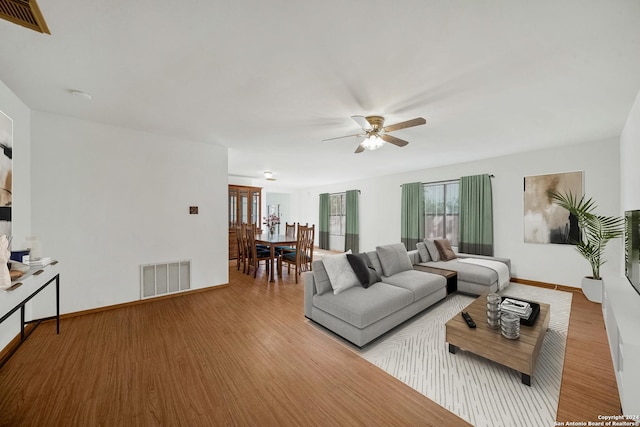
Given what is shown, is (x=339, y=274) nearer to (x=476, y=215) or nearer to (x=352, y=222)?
(x=476, y=215)

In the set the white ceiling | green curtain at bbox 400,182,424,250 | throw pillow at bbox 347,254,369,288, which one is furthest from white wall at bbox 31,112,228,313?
green curtain at bbox 400,182,424,250

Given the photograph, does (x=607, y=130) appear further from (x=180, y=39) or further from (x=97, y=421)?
(x=97, y=421)

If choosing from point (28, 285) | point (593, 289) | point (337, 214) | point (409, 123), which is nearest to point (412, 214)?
point (337, 214)

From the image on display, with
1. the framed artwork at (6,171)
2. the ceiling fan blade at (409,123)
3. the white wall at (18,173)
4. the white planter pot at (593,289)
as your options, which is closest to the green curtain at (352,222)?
the white planter pot at (593,289)

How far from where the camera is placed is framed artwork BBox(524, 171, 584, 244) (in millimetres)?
4082

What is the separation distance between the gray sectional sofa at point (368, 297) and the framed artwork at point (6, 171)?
2.82m

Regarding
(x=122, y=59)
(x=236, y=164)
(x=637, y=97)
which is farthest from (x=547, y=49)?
(x=236, y=164)

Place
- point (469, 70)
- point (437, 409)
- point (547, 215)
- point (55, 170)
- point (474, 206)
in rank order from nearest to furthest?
point (437, 409) < point (469, 70) < point (55, 170) < point (547, 215) < point (474, 206)

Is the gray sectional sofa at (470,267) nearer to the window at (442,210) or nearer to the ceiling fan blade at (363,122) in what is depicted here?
the window at (442,210)

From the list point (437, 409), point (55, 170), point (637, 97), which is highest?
point (637, 97)

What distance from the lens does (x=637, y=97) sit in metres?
2.40

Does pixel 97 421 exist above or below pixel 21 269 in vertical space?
below

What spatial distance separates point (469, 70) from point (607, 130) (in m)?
3.14

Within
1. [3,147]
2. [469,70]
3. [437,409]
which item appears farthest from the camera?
[3,147]
